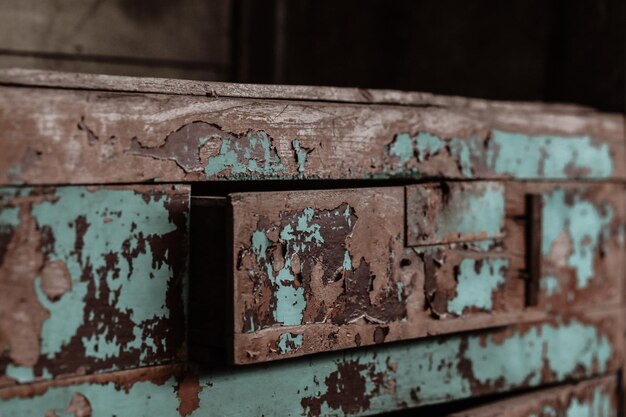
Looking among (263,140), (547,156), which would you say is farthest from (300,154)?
(547,156)

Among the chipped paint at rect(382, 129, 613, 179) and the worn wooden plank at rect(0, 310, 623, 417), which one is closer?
the worn wooden plank at rect(0, 310, 623, 417)

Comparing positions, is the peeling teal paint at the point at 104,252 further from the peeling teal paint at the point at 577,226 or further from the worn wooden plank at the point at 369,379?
A: the peeling teal paint at the point at 577,226

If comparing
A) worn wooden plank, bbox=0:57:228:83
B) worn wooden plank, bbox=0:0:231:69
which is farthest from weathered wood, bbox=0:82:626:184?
worn wooden plank, bbox=0:0:231:69

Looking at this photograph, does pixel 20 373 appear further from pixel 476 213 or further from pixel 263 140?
pixel 476 213

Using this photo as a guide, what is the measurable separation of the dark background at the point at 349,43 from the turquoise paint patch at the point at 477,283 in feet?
1.53

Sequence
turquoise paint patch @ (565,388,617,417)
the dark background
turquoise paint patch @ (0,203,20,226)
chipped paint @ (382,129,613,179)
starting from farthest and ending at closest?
1. the dark background
2. turquoise paint patch @ (565,388,617,417)
3. chipped paint @ (382,129,613,179)
4. turquoise paint patch @ (0,203,20,226)

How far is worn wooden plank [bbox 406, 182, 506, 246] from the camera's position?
107 cm

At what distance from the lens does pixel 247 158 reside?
960 millimetres

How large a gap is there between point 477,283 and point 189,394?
1.46ft

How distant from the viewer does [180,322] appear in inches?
36.3

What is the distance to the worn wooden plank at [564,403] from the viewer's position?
1223mm

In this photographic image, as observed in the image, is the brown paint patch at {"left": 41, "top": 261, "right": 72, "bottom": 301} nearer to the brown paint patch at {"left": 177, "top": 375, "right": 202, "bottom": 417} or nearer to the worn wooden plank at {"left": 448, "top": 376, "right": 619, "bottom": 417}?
the brown paint patch at {"left": 177, "top": 375, "right": 202, "bottom": 417}

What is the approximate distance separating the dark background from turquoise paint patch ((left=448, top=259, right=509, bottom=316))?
0.47 meters

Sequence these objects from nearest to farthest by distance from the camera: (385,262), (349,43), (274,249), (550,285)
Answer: (274,249), (385,262), (550,285), (349,43)
